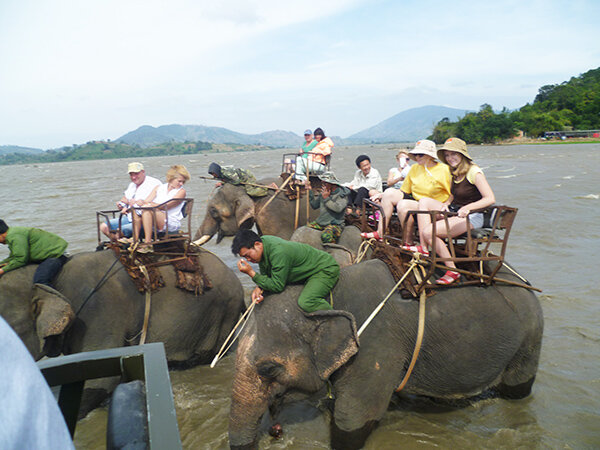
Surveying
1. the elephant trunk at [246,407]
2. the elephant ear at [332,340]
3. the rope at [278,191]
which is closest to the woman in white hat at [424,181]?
the elephant ear at [332,340]

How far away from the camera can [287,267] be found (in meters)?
3.67

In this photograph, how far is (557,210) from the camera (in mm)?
15625

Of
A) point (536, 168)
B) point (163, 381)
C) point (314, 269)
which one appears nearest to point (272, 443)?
point (314, 269)

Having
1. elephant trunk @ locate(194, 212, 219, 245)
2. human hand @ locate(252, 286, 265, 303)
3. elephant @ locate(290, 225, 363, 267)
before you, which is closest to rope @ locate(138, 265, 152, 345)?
human hand @ locate(252, 286, 265, 303)

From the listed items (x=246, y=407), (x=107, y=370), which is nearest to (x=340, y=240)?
(x=246, y=407)

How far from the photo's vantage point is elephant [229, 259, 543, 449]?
3510 millimetres

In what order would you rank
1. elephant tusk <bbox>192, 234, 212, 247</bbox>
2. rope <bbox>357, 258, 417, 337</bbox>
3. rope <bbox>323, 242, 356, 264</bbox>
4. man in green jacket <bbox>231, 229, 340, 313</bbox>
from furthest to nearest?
elephant tusk <bbox>192, 234, 212, 247</bbox>, rope <bbox>323, 242, 356, 264</bbox>, rope <bbox>357, 258, 417, 337</bbox>, man in green jacket <bbox>231, 229, 340, 313</bbox>

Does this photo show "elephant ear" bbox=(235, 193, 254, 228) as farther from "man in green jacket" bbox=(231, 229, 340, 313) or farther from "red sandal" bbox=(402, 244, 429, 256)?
"red sandal" bbox=(402, 244, 429, 256)

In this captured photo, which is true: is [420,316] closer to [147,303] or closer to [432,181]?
[432,181]

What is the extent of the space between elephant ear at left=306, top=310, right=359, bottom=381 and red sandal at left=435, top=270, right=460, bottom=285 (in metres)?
0.94

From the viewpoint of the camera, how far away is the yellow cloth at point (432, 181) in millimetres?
4523

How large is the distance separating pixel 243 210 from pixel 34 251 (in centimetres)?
355

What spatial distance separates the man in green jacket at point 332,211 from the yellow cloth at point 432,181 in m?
1.68

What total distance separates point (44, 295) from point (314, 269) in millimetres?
2711
